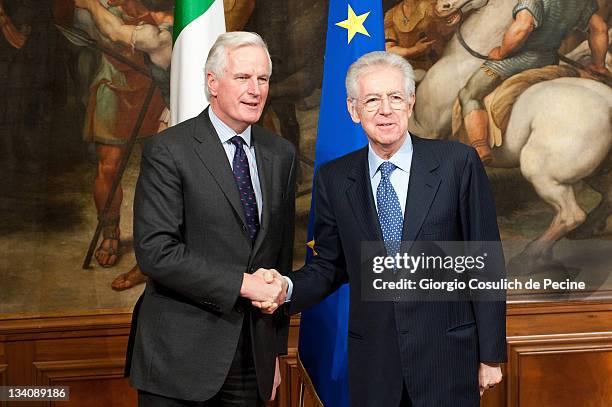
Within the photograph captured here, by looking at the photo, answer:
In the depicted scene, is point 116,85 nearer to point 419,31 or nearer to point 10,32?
point 10,32

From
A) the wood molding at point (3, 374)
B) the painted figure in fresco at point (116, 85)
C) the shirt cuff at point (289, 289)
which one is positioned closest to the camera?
the shirt cuff at point (289, 289)

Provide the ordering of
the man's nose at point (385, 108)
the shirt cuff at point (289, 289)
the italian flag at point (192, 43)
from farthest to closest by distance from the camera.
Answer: the italian flag at point (192, 43), the shirt cuff at point (289, 289), the man's nose at point (385, 108)

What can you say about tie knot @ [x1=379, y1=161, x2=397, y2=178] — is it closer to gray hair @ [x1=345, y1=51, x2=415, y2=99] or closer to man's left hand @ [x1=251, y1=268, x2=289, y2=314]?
gray hair @ [x1=345, y1=51, x2=415, y2=99]

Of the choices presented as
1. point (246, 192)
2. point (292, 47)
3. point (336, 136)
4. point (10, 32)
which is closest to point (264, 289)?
point (246, 192)

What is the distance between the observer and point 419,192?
2678mm

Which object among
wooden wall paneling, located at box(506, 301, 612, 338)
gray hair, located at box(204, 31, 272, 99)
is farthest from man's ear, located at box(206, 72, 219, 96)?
wooden wall paneling, located at box(506, 301, 612, 338)

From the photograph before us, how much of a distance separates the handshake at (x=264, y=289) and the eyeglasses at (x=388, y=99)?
66 cm

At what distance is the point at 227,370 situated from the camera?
264 cm

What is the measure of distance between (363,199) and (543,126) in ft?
8.31

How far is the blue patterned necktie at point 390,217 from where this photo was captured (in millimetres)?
2697

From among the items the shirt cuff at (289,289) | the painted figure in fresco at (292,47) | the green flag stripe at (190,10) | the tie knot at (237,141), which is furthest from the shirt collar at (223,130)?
the painted figure in fresco at (292,47)

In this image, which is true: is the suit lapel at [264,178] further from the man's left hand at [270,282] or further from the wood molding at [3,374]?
the wood molding at [3,374]

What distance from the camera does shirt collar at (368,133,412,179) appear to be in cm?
276

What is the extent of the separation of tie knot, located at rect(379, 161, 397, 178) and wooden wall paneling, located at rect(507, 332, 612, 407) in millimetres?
2494
